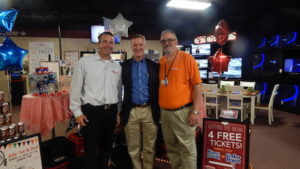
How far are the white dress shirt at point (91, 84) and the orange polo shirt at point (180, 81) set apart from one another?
2.02 ft

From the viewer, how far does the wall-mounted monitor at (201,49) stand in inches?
347

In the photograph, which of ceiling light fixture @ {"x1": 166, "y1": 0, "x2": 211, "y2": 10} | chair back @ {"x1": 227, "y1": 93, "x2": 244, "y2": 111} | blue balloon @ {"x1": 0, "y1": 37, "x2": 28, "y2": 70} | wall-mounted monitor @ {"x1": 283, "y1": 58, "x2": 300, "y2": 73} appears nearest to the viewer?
blue balloon @ {"x1": 0, "y1": 37, "x2": 28, "y2": 70}

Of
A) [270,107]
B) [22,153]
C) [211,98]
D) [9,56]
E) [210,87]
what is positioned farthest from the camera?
[210,87]

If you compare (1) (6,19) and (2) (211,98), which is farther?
(2) (211,98)

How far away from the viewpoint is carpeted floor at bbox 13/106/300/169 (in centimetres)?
297

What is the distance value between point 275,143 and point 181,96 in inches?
109

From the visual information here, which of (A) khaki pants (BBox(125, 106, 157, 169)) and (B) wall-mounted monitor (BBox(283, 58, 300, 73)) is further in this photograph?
(B) wall-mounted monitor (BBox(283, 58, 300, 73))

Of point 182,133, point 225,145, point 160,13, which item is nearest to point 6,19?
point 182,133

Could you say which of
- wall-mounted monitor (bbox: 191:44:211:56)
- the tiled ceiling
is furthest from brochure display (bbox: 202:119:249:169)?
wall-mounted monitor (bbox: 191:44:211:56)

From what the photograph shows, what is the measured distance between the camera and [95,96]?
6.95 ft

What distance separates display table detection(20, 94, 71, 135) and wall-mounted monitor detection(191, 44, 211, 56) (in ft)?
23.9

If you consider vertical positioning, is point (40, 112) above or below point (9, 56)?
below

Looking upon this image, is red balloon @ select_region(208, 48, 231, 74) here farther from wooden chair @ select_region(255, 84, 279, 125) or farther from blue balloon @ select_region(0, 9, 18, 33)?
blue balloon @ select_region(0, 9, 18, 33)

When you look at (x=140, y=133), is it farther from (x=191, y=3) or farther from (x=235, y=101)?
(x=191, y=3)
